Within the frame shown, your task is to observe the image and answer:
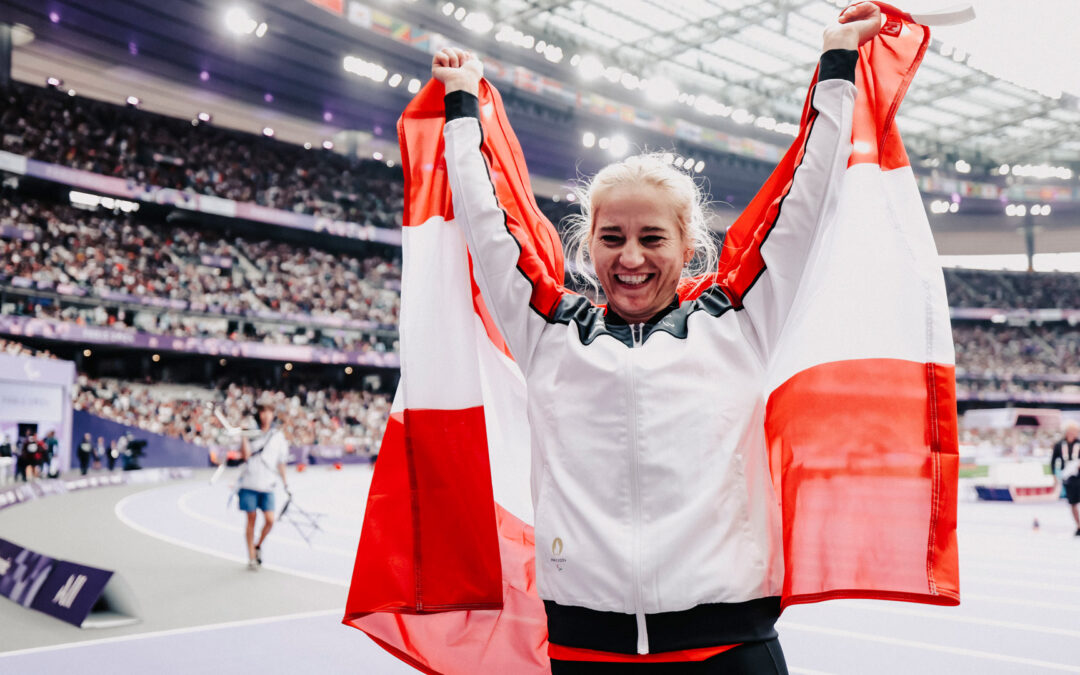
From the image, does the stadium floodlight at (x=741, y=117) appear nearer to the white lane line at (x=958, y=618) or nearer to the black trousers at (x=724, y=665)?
the white lane line at (x=958, y=618)

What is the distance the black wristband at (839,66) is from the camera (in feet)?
6.45

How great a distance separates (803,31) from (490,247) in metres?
29.3

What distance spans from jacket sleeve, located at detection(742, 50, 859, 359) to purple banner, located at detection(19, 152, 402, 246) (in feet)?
102

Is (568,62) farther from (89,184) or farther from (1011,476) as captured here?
(1011,476)

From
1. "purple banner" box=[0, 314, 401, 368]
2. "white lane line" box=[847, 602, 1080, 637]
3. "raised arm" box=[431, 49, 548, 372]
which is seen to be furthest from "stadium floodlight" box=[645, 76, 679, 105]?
"raised arm" box=[431, 49, 548, 372]

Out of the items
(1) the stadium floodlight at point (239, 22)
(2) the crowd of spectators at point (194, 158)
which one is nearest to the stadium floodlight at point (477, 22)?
(1) the stadium floodlight at point (239, 22)

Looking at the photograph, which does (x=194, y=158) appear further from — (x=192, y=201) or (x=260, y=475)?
(x=260, y=475)

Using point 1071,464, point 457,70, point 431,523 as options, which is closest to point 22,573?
point 431,523

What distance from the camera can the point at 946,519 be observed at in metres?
2.08

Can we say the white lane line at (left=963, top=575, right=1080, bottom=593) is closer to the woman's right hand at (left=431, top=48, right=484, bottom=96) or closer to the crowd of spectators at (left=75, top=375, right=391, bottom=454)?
the woman's right hand at (left=431, top=48, right=484, bottom=96)

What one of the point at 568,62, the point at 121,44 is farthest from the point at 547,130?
the point at 121,44

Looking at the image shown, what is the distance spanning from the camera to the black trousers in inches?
70.6

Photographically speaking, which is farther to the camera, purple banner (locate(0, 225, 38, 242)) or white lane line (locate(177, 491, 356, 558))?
purple banner (locate(0, 225, 38, 242))

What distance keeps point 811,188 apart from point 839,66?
0.98 ft
